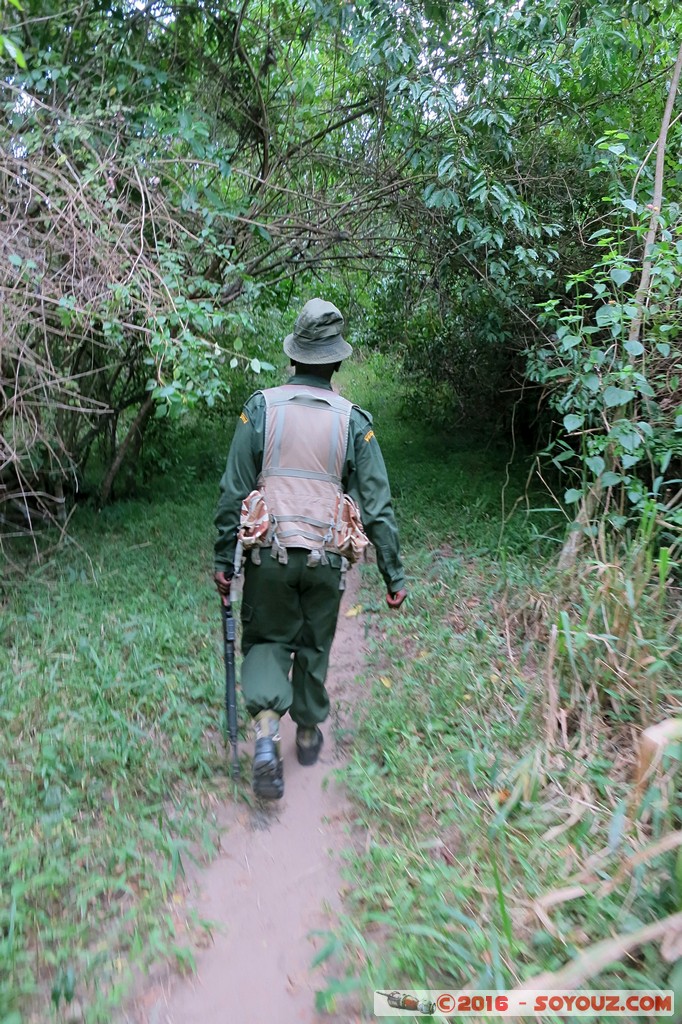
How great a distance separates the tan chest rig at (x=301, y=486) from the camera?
9.39ft

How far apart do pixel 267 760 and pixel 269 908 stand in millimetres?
550

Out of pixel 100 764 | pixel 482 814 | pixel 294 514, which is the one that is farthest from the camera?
pixel 100 764

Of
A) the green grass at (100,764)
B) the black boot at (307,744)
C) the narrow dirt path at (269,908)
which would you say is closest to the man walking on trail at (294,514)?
the narrow dirt path at (269,908)

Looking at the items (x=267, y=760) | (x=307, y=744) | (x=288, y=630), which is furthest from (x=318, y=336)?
(x=307, y=744)

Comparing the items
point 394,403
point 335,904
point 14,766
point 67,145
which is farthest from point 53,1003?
point 394,403

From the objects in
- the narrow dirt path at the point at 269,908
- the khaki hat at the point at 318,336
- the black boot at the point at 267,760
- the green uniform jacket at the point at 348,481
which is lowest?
the narrow dirt path at the point at 269,908

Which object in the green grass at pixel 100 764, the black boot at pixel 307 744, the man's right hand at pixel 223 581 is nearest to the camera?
the green grass at pixel 100 764

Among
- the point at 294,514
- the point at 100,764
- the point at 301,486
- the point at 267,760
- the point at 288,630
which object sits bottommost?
the point at 100,764

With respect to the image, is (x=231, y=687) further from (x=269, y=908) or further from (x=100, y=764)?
(x=269, y=908)

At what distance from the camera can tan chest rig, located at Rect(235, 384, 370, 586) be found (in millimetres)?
2861

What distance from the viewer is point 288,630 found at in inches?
120

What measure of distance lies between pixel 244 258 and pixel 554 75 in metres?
3.01

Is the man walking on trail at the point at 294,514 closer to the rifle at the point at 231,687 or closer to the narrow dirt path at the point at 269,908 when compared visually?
the rifle at the point at 231,687

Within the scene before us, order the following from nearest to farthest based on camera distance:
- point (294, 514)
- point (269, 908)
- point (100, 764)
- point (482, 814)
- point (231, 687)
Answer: point (269, 908)
point (482, 814)
point (294, 514)
point (100, 764)
point (231, 687)
